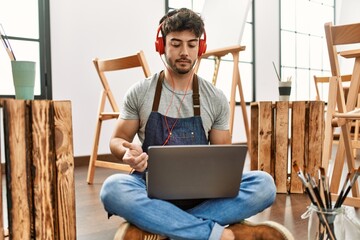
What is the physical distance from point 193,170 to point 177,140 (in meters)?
0.27

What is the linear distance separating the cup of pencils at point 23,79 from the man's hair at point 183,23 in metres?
0.53

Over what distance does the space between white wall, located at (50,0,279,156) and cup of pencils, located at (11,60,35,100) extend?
196 cm

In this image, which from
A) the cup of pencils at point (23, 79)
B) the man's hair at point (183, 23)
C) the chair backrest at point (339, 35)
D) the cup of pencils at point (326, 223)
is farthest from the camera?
the chair backrest at point (339, 35)

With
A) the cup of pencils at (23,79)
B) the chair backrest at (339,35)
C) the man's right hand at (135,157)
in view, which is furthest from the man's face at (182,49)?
the chair backrest at (339,35)

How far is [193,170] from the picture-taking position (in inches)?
41.1

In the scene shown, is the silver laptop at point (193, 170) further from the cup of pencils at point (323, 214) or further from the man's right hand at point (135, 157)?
the cup of pencils at point (323, 214)

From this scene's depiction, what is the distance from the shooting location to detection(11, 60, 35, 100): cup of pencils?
1.00 metres

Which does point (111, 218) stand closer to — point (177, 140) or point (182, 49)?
point (177, 140)

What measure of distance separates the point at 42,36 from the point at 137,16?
927 millimetres

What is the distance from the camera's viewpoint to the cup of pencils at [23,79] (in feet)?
3.29

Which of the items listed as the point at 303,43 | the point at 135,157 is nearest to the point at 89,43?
the point at 135,157

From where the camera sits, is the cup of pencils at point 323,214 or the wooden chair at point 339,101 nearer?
the cup of pencils at point 323,214

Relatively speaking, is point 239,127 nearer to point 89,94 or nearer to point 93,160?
point 89,94

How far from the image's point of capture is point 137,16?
3369 millimetres
